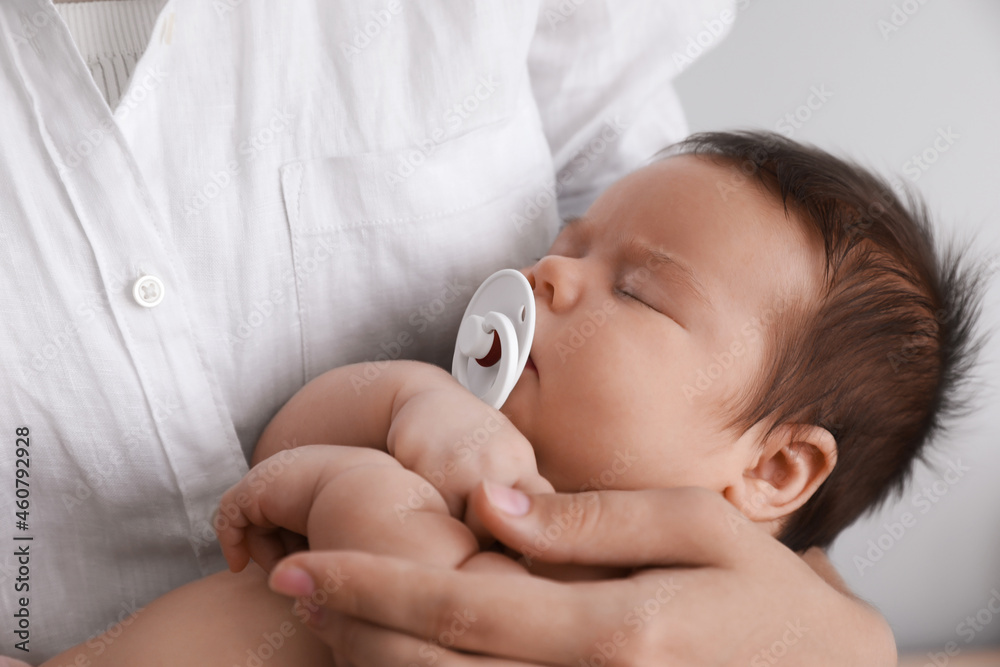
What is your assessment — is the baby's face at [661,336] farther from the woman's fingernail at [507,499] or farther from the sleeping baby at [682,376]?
the woman's fingernail at [507,499]

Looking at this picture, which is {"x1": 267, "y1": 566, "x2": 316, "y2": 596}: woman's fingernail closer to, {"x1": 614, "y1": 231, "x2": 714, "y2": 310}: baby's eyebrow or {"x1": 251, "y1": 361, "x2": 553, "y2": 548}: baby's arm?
{"x1": 251, "y1": 361, "x2": 553, "y2": 548}: baby's arm

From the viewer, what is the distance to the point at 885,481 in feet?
3.16

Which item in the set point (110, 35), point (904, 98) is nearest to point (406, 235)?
point (110, 35)

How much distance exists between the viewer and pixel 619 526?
578mm

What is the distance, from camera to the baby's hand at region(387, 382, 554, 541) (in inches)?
23.8

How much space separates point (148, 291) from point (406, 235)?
0.95 ft

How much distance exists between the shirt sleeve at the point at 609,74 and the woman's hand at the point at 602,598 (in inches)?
25.4

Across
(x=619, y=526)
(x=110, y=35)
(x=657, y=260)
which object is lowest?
(x=619, y=526)

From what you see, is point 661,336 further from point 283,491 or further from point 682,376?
point 283,491

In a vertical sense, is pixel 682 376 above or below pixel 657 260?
below

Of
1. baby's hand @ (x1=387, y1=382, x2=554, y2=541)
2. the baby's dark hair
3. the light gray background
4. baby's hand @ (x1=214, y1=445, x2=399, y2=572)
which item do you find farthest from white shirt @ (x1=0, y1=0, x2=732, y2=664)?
the light gray background

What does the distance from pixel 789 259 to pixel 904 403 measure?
264mm

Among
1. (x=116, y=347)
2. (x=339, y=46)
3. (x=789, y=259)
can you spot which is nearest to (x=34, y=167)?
(x=116, y=347)

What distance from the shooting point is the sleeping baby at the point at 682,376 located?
65 centimetres
